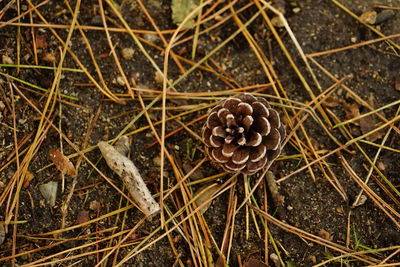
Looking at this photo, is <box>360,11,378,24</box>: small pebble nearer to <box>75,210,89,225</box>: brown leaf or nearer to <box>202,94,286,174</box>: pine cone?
<box>202,94,286,174</box>: pine cone

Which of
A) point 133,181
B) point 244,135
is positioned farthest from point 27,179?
point 244,135

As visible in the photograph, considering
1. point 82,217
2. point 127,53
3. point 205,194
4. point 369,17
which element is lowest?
point 205,194

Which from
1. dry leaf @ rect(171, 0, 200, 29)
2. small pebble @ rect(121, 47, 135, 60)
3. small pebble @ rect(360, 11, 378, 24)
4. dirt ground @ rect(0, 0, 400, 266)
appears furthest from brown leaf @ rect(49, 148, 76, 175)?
small pebble @ rect(360, 11, 378, 24)

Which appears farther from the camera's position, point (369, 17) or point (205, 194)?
point (369, 17)

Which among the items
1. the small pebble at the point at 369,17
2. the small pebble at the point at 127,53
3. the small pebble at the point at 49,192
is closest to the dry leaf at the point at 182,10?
the small pebble at the point at 127,53

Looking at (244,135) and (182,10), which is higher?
(182,10)

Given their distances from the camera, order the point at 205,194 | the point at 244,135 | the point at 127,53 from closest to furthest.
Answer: the point at 244,135
the point at 205,194
the point at 127,53

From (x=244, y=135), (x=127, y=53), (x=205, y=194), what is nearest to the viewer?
(x=244, y=135)

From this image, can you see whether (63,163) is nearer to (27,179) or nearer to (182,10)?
(27,179)

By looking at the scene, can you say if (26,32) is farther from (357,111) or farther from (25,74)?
(357,111)
